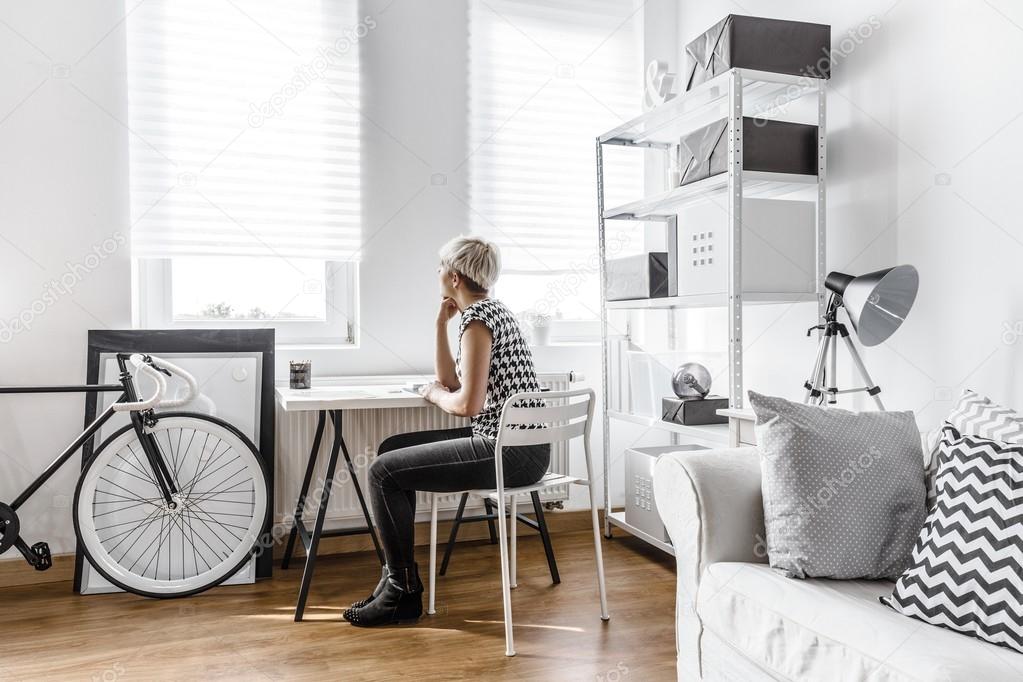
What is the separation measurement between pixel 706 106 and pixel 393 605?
2.18m

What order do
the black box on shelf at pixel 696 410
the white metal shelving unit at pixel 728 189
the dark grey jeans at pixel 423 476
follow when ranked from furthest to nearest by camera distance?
the black box on shelf at pixel 696 410 < the white metal shelving unit at pixel 728 189 < the dark grey jeans at pixel 423 476

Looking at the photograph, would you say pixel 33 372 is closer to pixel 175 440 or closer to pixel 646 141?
pixel 175 440

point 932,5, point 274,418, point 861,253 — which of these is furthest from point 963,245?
point 274,418

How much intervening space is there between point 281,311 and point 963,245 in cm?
244

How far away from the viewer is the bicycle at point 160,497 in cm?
253

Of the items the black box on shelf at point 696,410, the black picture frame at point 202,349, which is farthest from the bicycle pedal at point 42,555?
the black box on shelf at point 696,410

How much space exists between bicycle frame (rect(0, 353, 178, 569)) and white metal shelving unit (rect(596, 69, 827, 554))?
1709mm

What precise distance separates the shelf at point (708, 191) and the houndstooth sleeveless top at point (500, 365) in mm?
806

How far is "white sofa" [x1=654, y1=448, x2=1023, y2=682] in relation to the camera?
47.8 inches

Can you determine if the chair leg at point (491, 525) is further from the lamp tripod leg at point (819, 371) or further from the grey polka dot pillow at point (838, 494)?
the grey polka dot pillow at point (838, 494)

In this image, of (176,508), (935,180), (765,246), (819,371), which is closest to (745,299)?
(765,246)

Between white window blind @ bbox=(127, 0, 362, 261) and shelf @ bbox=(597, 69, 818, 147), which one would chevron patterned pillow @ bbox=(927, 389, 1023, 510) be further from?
white window blind @ bbox=(127, 0, 362, 261)

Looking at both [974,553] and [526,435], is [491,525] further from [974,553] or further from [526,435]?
[974,553]

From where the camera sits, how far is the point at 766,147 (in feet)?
7.90
